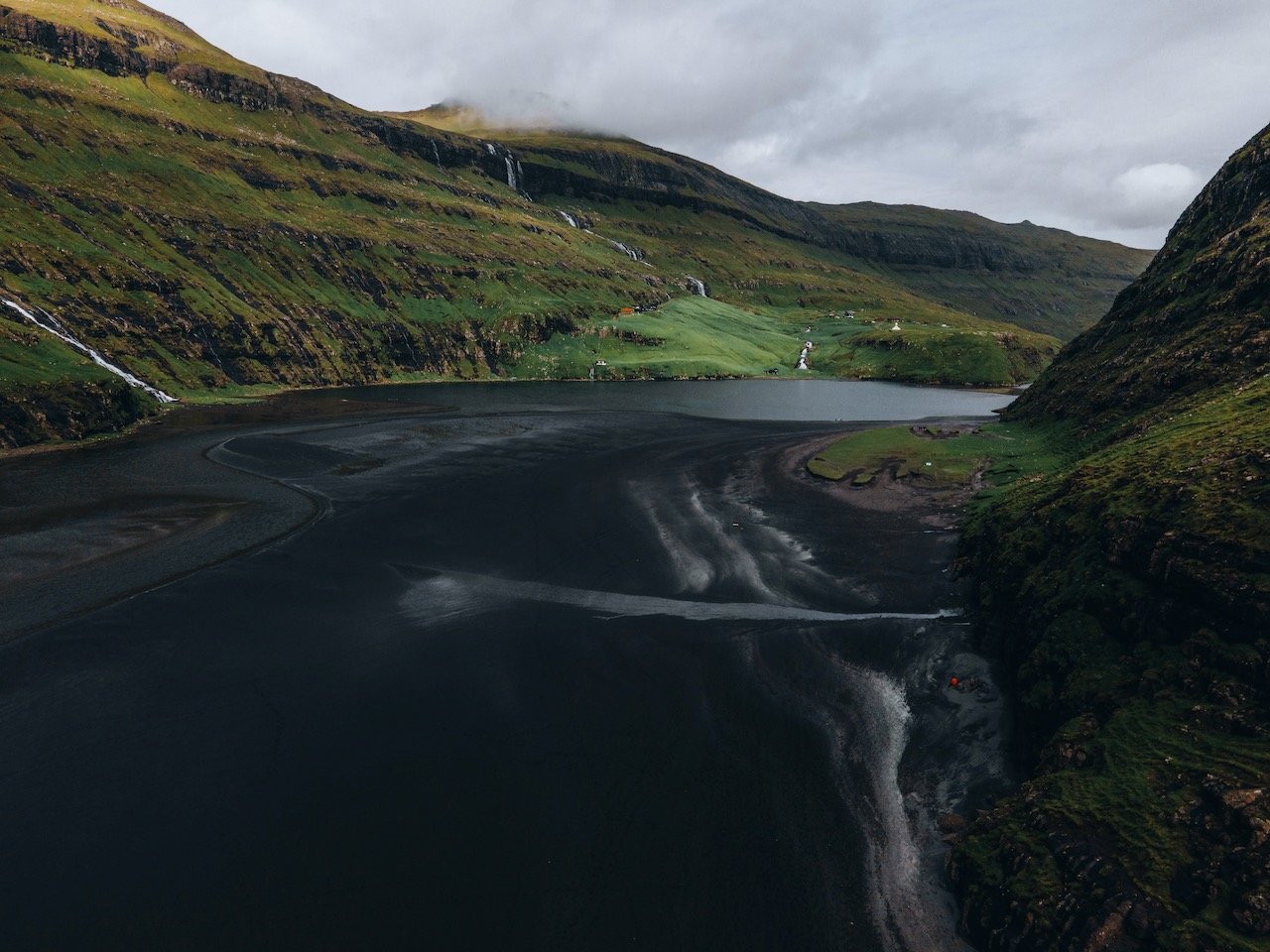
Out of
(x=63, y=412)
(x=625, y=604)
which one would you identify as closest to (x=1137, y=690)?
(x=625, y=604)

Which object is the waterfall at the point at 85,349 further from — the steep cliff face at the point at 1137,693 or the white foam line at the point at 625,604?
the steep cliff face at the point at 1137,693

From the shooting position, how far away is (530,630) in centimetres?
3650

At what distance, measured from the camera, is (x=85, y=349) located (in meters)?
110

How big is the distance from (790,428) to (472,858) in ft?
290

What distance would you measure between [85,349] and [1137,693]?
481ft

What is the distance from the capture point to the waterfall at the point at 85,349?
343ft

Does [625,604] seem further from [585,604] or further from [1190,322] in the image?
[1190,322]

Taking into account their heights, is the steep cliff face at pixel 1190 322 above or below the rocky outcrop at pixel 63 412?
above

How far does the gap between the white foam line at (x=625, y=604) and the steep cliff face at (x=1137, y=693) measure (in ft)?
27.1

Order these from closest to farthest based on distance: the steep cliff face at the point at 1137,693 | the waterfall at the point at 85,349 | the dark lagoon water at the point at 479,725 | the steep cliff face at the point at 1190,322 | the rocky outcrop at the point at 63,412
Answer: the steep cliff face at the point at 1137,693
the dark lagoon water at the point at 479,725
the steep cliff face at the point at 1190,322
the rocky outcrop at the point at 63,412
the waterfall at the point at 85,349

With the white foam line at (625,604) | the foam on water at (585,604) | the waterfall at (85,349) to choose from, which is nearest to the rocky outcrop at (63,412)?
the waterfall at (85,349)

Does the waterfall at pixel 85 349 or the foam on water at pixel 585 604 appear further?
the waterfall at pixel 85 349

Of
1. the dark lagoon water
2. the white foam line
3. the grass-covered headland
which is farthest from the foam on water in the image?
the grass-covered headland

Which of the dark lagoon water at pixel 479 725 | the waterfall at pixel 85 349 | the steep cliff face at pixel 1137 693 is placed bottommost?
the dark lagoon water at pixel 479 725
